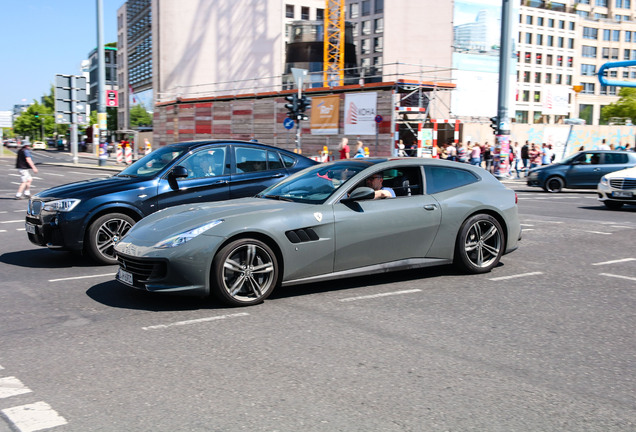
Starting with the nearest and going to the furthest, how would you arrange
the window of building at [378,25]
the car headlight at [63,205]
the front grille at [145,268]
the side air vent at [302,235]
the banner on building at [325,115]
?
1. the front grille at [145,268]
2. the side air vent at [302,235]
3. the car headlight at [63,205]
4. the banner on building at [325,115]
5. the window of building at [378,25]

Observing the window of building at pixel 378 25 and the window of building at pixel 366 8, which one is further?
the window of building at pixel 366 8

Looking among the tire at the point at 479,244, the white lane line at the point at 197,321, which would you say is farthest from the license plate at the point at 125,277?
the tire at the point at 479,244

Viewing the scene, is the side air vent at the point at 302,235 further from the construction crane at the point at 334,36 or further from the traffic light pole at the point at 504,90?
the construction crane at the point at 334,36

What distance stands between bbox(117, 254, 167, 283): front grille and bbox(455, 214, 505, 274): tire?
3.34 metres

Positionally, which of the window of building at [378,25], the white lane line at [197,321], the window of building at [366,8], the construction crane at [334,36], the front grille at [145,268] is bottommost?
the white lane line at [197,321]

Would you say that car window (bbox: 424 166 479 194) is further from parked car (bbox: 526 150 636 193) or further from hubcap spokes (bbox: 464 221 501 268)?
parked car (bbox: 526 150 636 193)

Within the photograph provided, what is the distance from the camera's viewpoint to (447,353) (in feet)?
15.4

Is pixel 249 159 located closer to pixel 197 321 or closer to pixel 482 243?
pixel 482 243

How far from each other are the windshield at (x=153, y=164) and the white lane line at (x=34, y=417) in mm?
5359

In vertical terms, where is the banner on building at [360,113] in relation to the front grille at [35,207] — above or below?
above

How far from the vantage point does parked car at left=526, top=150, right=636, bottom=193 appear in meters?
22.1

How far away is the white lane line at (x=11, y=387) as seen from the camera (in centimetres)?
388

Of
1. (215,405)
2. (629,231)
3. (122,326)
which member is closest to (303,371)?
(215,405)

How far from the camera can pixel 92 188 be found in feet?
27.2
